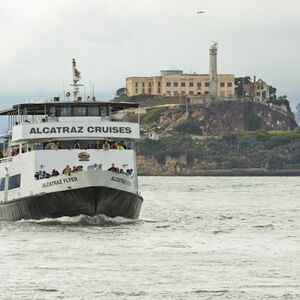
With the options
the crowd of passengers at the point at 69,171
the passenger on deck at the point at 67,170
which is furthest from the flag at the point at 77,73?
the passenger on deck at the point at 67,170

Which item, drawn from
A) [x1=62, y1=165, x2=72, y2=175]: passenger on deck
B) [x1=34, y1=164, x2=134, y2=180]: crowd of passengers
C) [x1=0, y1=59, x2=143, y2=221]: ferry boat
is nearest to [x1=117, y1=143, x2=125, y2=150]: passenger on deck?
[x1=0, y1=59, x2=143, y2=221]: ferry boat

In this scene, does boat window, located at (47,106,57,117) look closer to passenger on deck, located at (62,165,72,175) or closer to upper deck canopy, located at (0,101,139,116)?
upper deck canopy, located at (0,101,139,116)

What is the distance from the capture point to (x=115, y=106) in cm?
5941

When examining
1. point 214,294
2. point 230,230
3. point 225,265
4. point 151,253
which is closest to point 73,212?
point 230,230

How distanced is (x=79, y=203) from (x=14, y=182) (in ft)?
19.9

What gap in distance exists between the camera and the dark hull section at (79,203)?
52.3 m

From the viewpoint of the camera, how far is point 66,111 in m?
58.0

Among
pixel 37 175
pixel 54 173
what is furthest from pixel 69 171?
pixel 37 175

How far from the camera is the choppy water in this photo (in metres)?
32.3

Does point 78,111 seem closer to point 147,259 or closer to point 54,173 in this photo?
point 54,173

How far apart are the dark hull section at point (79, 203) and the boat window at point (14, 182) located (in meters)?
2.12

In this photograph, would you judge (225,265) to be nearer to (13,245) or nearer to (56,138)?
(13,245)

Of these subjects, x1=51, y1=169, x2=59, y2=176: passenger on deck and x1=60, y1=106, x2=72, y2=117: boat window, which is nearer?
x1=51, y1=169, x2=59, y2=176: passenger on deck

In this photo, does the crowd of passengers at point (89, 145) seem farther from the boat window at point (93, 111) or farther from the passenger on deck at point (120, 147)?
the boat window at point (93, 111)
